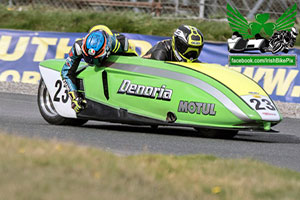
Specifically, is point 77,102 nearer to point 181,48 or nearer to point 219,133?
point 181,48

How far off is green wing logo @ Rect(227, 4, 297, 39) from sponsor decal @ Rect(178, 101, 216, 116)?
25.3ft

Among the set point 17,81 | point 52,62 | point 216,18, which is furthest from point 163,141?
point 216,18

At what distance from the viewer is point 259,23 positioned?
1614 centimetres

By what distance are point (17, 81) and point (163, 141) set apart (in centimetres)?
856

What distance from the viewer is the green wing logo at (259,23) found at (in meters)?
15.6

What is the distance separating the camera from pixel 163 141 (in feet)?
26.4

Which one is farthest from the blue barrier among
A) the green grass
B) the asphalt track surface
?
the green grass

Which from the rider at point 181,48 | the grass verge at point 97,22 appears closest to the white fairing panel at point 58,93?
the rider at point 181,48

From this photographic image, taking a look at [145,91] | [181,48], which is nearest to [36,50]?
[181,48]

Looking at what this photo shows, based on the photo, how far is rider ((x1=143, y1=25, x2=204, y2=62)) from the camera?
29.1ft

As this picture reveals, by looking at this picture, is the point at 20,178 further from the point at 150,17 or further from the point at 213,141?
the point at 150,17

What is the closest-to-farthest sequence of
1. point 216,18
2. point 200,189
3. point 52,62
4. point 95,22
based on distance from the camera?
point 200,189, point 52,62, point 216,18, point 95,22

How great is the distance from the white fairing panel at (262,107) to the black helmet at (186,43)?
3.75 ft

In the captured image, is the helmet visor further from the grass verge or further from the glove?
the grass verge
